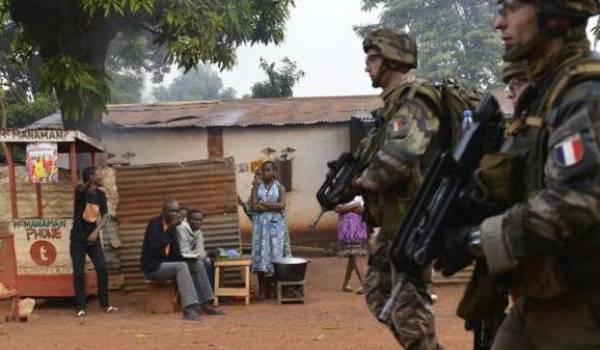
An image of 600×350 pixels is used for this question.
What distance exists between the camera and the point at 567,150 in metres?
2.15

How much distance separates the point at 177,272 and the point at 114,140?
6542 millimetres

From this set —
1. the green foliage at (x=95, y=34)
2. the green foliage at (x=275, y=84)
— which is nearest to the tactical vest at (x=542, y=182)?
the green foliage at (x=95, y=34)

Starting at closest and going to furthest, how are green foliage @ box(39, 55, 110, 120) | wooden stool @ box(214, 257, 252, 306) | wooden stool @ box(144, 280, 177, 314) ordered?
wooden stool @ box(144, 280, 177, 314)
wooden stool @ box(214, 257, 252, 306)
green foliage @ box(39, 55, 110, 120)

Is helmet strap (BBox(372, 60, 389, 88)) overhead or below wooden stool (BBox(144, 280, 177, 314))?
overhead

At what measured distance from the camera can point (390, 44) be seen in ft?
13.7

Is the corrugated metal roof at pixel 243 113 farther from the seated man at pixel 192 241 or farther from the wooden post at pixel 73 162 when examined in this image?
the seated man at pixel 192 241

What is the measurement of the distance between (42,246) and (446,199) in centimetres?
802

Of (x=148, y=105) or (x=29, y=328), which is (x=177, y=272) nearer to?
(x=29, y=328)

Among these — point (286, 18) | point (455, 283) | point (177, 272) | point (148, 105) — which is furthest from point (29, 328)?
point (148, 105)

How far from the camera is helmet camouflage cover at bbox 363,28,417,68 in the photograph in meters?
4.18

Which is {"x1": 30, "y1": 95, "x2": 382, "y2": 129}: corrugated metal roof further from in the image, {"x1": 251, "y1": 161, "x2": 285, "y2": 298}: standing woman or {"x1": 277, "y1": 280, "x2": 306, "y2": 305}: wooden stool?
{"x1": 277, "y1": 280, "x2": 306, "y2": 305}: wooden stool

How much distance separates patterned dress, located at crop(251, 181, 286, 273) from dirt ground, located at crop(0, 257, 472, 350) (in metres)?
0.53

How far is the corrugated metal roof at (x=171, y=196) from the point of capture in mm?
10648

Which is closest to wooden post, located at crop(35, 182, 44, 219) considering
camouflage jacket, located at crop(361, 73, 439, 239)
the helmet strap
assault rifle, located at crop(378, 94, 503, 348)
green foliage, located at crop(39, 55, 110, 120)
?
green foliage, located at crop(39, 55, 110, 120)
